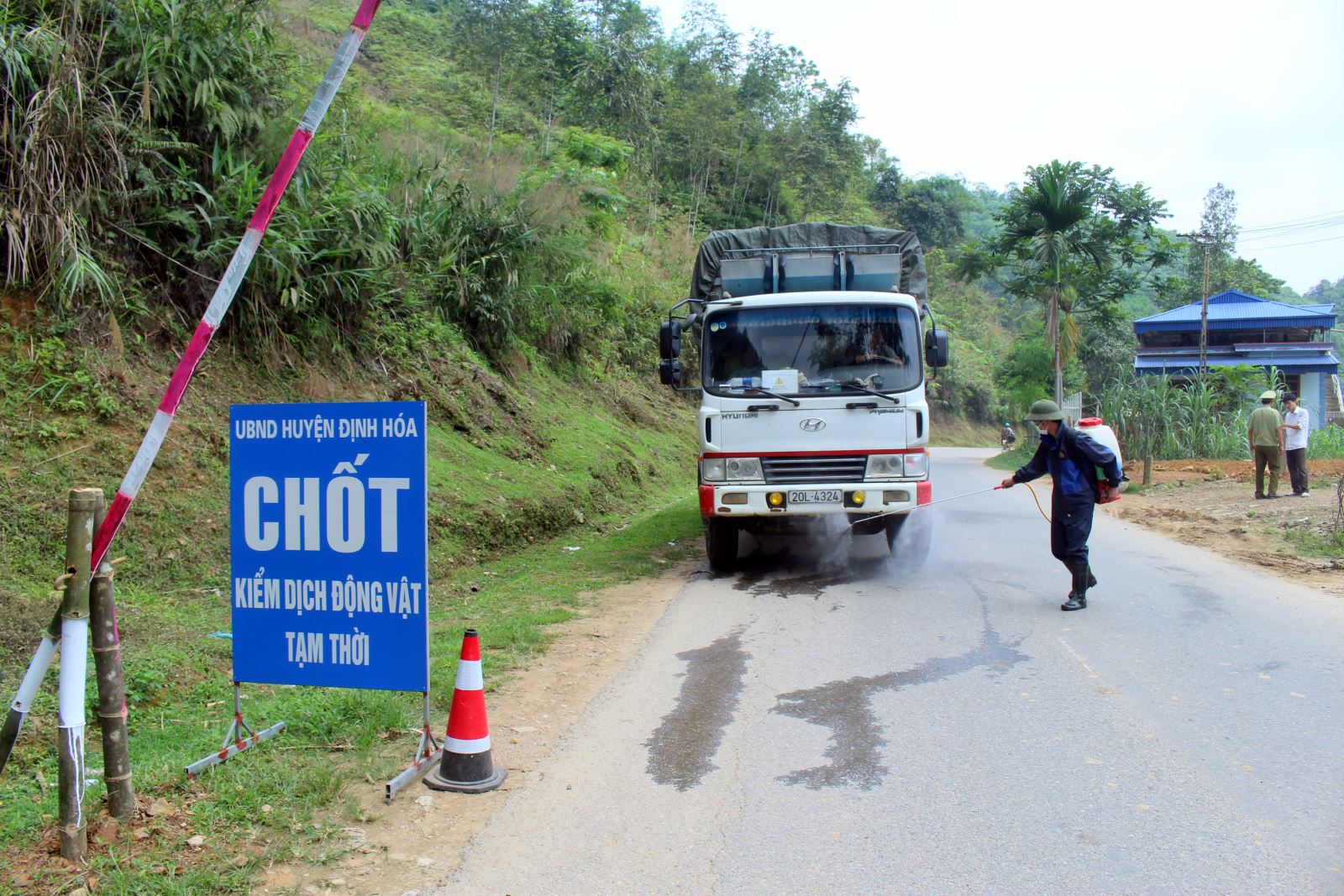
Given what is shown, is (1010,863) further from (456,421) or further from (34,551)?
(456,421)

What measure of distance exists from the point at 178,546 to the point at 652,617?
368cm

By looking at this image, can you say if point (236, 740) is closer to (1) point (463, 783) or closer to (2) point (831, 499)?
(1) point (463, 783)

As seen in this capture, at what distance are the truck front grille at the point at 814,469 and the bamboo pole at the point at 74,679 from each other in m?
6.16

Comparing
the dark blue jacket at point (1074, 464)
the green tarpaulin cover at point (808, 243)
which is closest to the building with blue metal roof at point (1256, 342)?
the green tarpaulin cover at point (808, 243)

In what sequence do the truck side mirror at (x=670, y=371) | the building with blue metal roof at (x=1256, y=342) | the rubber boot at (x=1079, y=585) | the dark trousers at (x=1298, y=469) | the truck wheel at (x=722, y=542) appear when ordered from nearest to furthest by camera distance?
the rubber boot at (x=1079, y=585) → the truck wheel at (x=722, y=542) → the truck side mirror at (x=670, y=371) → the dark trousers at (x=1298, y=469) → the building with blue metal roof at (x=1256, y=342)

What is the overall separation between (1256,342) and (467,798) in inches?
1953

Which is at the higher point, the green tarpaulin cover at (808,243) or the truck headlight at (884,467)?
the green tarpaulin cover at (808,243)

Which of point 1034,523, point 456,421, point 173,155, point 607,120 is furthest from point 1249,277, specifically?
point 173,155

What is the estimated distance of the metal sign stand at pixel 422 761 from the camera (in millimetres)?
4020

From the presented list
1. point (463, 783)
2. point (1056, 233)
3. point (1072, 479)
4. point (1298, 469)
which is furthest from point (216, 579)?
point (1056, 233)

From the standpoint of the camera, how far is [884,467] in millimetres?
8688

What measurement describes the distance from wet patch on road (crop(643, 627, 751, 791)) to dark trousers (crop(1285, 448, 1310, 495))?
12.5 m

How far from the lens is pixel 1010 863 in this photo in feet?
11.1

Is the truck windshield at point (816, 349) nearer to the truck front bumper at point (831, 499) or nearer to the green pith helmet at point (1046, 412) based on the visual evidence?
A: the truck front bumper at point (831, 499)
